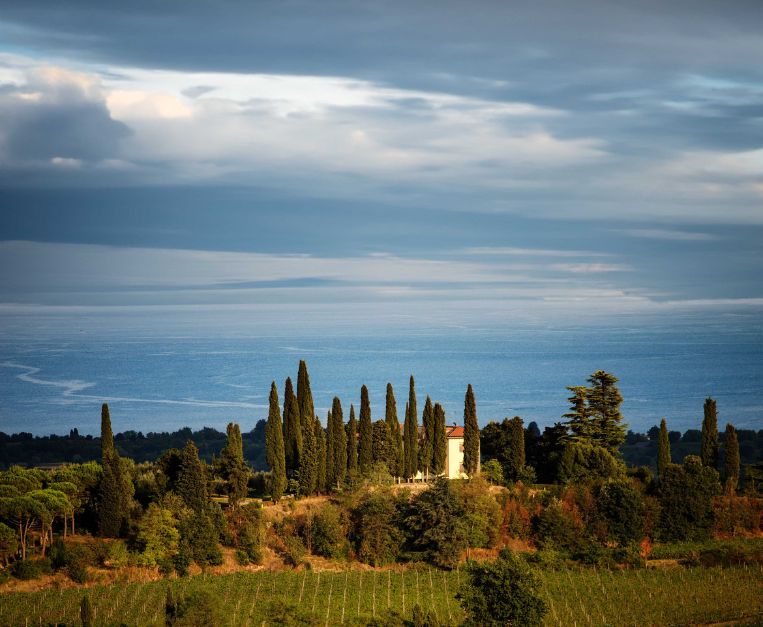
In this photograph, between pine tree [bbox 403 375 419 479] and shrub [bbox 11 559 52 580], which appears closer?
shrub [bbox 11 559 52 580]

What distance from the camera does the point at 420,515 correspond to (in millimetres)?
50500

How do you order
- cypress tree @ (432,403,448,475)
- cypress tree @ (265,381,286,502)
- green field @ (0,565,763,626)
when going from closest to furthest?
green field @ (0,565,763,626)
cypress tree @ (265,381,286,502)
cypress tree @ (432,403,448,475)

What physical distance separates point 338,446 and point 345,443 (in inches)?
26.0

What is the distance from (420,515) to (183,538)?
1106 cm

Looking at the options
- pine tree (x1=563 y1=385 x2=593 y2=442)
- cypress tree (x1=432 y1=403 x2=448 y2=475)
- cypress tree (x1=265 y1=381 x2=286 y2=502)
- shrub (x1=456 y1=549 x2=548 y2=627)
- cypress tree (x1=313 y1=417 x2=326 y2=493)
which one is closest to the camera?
shrub (x1=456 y1=549 x2=548 y2=627)

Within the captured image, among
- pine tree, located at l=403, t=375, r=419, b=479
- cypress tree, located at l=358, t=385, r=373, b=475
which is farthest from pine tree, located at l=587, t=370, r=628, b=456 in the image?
cypress tree, located at l=358, t=385, r=373, b=475

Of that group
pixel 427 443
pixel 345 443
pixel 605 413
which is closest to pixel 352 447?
pixel 345 443

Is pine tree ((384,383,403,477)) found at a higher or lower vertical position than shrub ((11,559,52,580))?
higher

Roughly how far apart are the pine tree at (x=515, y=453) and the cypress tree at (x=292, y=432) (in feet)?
37.8

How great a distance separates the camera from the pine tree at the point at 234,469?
5150 cm

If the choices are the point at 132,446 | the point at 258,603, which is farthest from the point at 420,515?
the point at 132,446

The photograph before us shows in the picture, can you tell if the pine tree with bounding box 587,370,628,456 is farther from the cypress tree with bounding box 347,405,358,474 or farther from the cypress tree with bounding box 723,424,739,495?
the cypress tree with bounding box 347,405,358,474

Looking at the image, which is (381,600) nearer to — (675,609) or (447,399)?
(675,609)

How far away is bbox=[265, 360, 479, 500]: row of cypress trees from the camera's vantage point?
5341 cm
